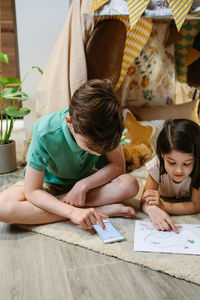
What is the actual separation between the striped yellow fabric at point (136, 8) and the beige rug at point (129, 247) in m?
0.84

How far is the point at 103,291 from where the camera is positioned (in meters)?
0.77

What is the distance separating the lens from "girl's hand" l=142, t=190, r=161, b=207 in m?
1.12

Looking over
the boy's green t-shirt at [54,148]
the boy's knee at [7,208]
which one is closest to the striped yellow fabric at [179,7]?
the boy's green t-shirt at [54,148]

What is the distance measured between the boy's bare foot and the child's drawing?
0.07 metres

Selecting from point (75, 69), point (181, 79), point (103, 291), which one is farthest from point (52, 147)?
point (181, 79)

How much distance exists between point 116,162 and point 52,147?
0.88 ft

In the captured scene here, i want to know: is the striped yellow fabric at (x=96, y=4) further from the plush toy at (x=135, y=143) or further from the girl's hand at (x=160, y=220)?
the girl's hand at (x=160, y=220)

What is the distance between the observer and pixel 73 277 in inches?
32.4

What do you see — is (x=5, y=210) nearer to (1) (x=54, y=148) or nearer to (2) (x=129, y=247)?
(1) (x=54, y=148)

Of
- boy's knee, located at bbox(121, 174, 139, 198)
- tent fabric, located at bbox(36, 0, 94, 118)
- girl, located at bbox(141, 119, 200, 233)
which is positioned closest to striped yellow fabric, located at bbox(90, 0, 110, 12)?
tent fabric, located at bbox(36, 0, 94, 118)

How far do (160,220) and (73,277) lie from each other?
0.37 meters

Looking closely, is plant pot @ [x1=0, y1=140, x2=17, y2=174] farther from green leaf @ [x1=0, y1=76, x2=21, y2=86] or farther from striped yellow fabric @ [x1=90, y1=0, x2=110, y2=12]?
striped yellow fabric @ [x1=90, y1=0, x2=110, y2=12]

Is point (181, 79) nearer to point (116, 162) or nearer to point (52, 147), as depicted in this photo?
point (116, 162)

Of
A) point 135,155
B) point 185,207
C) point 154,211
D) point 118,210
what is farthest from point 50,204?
point 135,155
